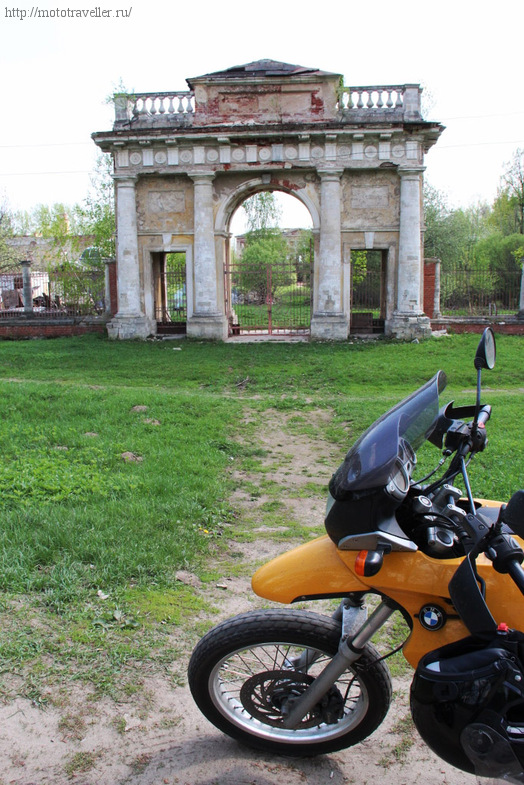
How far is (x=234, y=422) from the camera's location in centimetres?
917

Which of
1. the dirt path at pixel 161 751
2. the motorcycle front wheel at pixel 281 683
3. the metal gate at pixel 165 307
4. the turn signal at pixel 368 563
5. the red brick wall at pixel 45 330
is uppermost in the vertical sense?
the metal gate at pixel 165 307

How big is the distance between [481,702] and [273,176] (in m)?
19.9

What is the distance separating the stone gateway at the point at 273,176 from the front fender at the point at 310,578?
58.2 feet

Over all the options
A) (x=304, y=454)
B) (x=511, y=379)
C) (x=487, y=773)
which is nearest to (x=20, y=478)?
(x=304, y=454)

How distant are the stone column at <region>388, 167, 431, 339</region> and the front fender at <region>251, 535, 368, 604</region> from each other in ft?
59.2

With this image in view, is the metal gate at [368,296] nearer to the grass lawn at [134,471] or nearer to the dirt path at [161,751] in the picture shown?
the grass lawn at [134,471]

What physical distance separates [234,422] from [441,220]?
102 feet

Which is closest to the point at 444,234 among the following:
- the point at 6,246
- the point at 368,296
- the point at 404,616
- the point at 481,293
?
the point at 481,293

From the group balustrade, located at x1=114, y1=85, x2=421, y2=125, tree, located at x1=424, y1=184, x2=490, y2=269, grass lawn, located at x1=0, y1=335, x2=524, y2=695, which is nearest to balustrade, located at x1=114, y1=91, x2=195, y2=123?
balustrade, located at x1=114, y1=85, x2=421, y2=125

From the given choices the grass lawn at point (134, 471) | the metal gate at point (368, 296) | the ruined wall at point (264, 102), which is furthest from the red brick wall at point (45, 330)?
the metal gate at point (368, 296)

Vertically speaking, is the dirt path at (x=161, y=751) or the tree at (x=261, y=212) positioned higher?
the tree at (x=261, y=212)

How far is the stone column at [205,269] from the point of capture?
66.2ft

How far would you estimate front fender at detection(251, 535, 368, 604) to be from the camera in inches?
93.9

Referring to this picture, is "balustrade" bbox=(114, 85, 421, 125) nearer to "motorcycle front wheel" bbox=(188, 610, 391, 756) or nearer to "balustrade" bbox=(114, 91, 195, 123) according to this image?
"balustrade" bbox=(114, 91, 195, 123)
